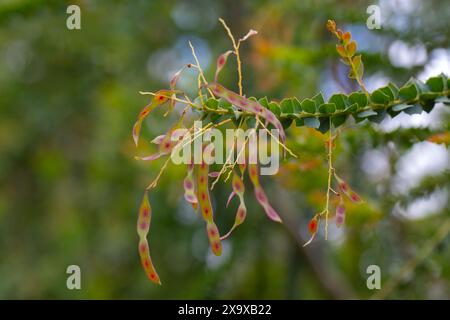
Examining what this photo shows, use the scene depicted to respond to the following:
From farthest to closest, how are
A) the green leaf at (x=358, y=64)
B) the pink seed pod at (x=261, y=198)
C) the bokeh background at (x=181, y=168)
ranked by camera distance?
the bokeh background at (x=181, y=168) < the green leaf at (x=358, y=64) < the pink seed pod at (x=261, y=198)

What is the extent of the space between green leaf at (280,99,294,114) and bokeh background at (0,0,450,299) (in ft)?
1.67

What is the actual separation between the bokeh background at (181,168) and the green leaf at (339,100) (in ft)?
1.64

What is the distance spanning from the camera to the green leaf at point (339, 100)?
86 cm

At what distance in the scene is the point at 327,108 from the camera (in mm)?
849

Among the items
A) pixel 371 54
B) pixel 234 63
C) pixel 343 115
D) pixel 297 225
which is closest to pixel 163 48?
pixel 234 63

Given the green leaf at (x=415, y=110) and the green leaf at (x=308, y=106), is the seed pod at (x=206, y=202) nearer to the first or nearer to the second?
the green leaf at (x=308, y=106)

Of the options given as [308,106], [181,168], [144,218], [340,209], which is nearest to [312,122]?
[308,106]

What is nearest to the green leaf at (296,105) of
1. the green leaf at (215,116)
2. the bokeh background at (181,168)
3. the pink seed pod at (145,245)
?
the green leaf at (215,116)

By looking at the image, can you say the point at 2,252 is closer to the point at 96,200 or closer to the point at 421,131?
the point at 96,200

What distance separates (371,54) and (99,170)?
1731mm

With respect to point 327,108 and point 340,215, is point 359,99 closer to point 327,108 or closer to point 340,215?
point 327,108

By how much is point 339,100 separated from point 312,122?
50 millimetres

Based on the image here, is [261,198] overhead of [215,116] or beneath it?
beneath

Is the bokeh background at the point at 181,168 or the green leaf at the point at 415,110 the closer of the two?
the green leaf at the point at 415,110
